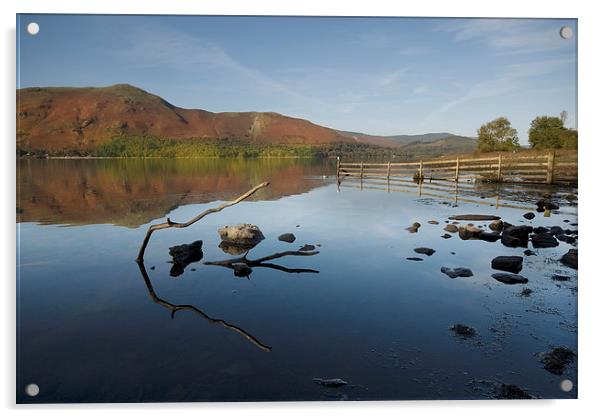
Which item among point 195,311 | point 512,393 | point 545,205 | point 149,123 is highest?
point 149,123

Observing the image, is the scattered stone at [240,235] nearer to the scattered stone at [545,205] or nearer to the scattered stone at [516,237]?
the scattered stone at [516,237]

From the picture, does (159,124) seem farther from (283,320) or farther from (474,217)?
(474,217)

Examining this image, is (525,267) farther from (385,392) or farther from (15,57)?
(15,57)

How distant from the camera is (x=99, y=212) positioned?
1590cm

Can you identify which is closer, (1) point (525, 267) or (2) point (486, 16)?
(2) point (486, 16)

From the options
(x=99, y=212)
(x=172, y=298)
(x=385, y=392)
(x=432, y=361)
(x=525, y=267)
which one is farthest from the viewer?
(x=99, y=212)

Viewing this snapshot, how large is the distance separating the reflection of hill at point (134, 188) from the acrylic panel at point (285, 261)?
239 centimetres

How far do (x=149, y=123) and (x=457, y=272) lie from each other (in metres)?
10.5

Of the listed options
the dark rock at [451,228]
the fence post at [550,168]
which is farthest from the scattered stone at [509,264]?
the fence post at [550,168]

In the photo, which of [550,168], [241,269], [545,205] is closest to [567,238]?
[545,205]

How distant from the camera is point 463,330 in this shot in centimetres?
545

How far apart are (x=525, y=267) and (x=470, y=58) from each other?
4.55m

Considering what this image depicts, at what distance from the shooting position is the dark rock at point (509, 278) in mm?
7223
